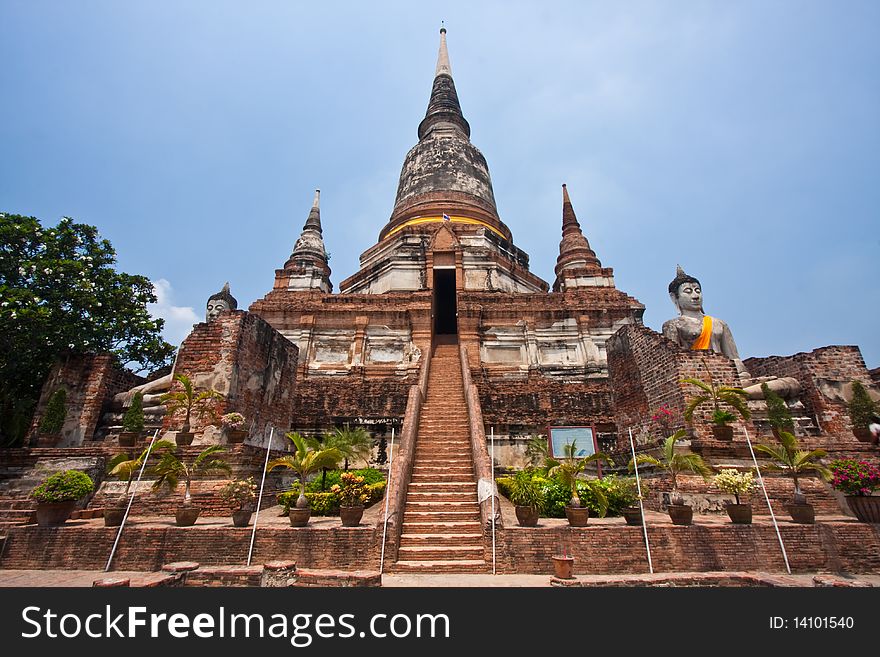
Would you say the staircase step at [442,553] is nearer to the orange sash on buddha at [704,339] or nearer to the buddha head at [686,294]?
the orange sash on buddha at [704,339]

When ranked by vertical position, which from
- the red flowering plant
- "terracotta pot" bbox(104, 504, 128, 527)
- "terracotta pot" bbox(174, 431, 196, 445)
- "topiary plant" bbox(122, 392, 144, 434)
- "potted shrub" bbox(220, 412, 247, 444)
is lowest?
"terracotta pot" bbox(104, 504, 128, 527)

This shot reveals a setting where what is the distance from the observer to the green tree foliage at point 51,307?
10.7m

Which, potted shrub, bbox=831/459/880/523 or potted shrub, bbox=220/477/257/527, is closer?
potted shrub, bbox=831/459/880/523

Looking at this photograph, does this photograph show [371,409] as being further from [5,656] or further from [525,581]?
[5,656]

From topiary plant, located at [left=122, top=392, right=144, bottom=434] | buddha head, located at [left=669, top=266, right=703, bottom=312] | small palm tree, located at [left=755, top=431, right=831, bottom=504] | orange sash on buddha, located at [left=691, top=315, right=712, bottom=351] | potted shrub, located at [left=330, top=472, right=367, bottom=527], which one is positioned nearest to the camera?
potted shrub, located at [left=330, top=472, right=367, bottom=527]

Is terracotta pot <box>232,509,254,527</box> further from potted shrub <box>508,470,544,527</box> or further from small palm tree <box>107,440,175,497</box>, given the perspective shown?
potted shrub <box>508,470,544,527</box>

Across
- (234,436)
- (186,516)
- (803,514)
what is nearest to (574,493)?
(803,514)

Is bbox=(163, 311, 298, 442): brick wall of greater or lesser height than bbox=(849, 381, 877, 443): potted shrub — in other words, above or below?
above

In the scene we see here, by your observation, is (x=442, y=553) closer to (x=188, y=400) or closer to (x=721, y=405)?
(x=188, y=400)

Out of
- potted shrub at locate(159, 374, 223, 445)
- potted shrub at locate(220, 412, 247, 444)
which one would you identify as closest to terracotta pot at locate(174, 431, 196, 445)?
potted shrub at locate(159, 374, 223, 445)

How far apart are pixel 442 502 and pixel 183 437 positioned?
4.93 metres

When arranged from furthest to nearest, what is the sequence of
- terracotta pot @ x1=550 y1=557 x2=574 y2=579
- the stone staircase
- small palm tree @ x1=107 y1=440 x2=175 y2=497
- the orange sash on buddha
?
1. the orange sash on buddha
2. small palm tree @ x1=107 y1=440 x2=175 y2=497
3. the stone staircase
4. terracotta pot @ x1=550 y1=557 x2=574 y2=579

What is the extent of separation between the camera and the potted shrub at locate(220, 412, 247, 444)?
28.1 ft

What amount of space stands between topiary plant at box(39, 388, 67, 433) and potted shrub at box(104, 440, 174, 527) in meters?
3.32
